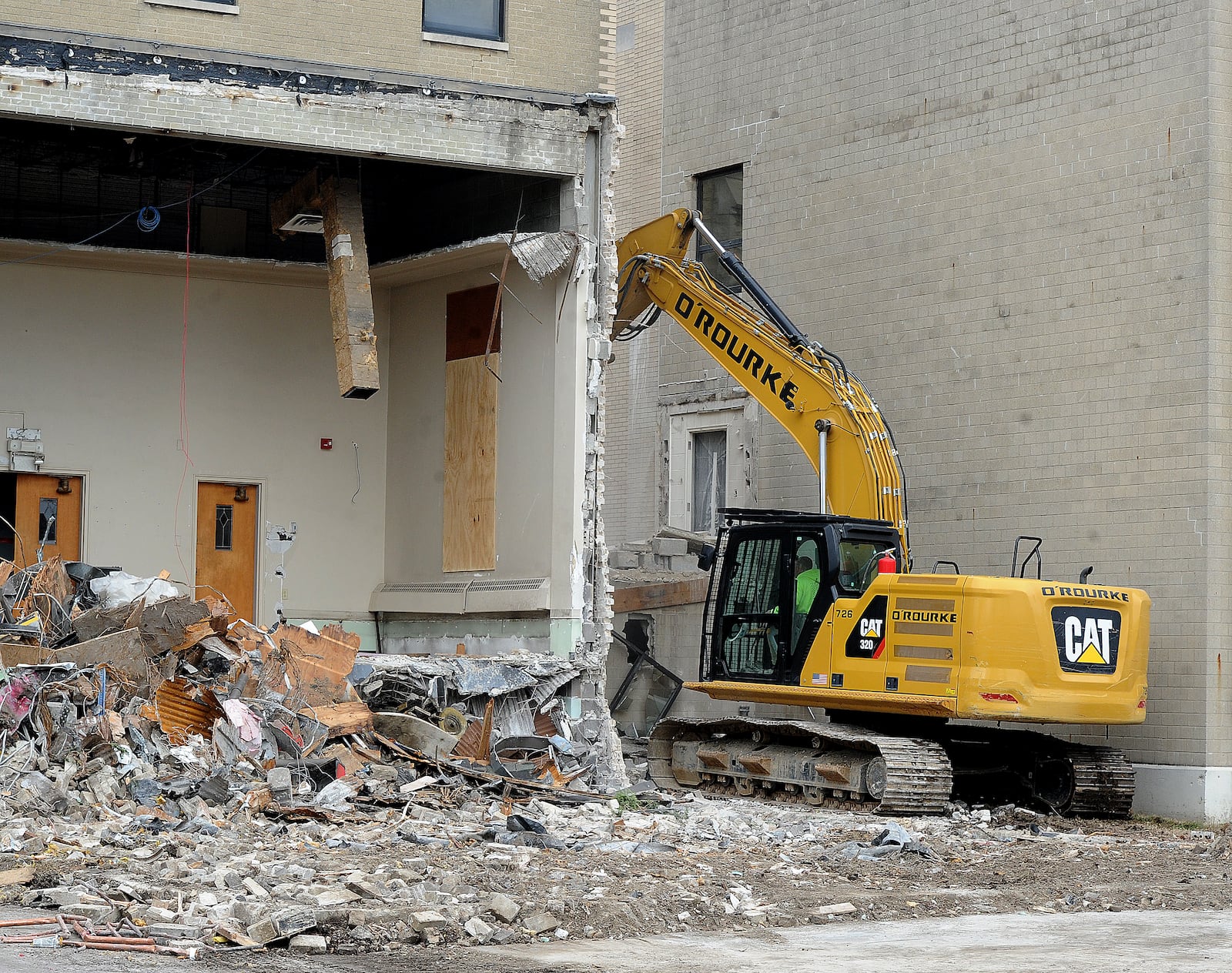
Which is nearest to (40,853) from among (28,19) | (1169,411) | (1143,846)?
(28,19)

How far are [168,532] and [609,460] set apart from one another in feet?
25.1

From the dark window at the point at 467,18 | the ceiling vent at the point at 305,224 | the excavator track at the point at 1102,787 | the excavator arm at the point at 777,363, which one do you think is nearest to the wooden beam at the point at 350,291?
the ceiling vent at the point at 305,224

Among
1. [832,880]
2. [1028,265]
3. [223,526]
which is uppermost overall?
[1028,265]

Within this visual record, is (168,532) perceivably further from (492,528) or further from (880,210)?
(880,210)

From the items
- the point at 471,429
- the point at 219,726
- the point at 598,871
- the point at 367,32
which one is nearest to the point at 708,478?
the point at 471,429

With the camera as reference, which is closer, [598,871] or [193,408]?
[598,871]

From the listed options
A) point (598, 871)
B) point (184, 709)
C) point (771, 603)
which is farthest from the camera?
point (771, 603)

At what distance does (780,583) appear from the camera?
52.4 feet

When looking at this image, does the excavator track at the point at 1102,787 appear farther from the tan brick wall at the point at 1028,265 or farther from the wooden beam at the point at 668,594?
the wooden beam at the point at 668,594

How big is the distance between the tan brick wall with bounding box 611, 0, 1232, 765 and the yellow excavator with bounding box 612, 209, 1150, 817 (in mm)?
931

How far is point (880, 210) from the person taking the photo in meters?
19.5

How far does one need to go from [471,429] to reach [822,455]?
3848mm

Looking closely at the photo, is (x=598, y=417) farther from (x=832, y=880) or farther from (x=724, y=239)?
(x=724, y=239)

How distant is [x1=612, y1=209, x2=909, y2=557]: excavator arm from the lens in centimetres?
1631
